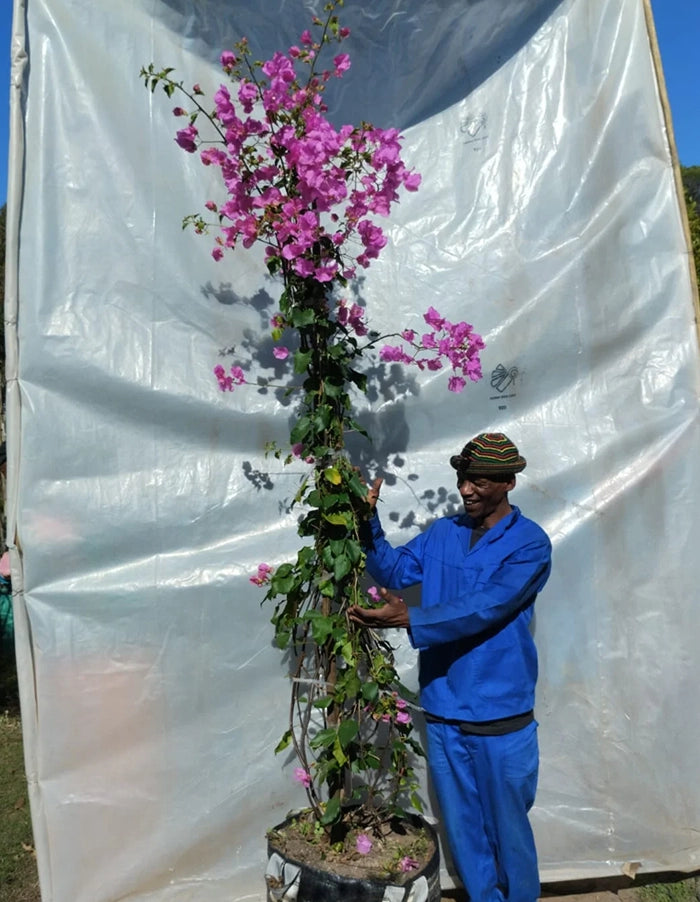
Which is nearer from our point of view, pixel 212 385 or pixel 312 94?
pixel 312 94

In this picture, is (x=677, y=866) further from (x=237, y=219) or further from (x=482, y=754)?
(x=237, y=219)

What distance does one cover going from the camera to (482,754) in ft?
7.50

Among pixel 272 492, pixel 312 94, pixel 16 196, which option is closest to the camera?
pixel 312 94

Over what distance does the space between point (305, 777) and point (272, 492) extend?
87 centimetres

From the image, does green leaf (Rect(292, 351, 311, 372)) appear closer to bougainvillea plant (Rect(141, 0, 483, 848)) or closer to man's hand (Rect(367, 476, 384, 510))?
bougainvillea plant (Rect(141, 0, 483, 848))

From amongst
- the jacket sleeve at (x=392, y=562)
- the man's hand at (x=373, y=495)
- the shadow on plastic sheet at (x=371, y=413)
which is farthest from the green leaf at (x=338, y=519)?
the shadow on plastic sheet at (x=371, y=413)

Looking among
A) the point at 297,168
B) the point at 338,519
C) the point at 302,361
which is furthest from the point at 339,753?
the point at 297,168

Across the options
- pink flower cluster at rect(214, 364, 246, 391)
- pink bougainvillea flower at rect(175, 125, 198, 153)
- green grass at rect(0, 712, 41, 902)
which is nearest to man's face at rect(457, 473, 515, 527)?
pink flower cluster at rect(214, 364, 246, 391)

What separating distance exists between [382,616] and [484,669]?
33cm

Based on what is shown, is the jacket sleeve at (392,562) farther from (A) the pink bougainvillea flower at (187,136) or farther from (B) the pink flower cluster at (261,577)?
(A) the pink bougainvillea flower at (187,136)

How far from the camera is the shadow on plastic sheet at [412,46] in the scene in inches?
109

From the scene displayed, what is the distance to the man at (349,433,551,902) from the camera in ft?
7.24

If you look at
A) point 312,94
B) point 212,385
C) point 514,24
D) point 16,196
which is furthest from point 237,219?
point 514,24

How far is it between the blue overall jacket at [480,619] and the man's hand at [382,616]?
3 cm
